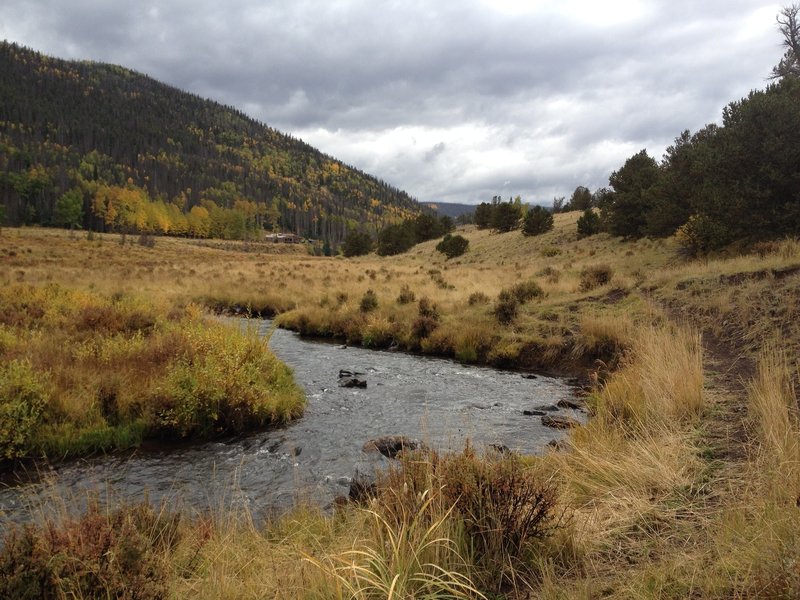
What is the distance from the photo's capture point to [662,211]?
30188 mm

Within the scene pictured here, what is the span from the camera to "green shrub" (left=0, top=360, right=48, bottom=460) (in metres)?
7.15

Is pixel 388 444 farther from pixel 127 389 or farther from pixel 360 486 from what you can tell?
pixel 127 389

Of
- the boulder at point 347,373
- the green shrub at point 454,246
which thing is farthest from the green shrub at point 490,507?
the green shrub at point 454,246

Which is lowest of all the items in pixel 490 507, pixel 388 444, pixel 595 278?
pixel 388 444

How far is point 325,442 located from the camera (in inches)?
340

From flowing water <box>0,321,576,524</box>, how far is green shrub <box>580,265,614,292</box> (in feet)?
31.4

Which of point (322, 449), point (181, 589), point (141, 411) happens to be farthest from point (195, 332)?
point (181, 589)

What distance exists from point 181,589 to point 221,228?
15176 cm

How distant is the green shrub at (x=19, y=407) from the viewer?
7148mm

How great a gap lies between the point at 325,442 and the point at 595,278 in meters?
17.7

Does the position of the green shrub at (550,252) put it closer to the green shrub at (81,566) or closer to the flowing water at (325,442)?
the flowing water at (325,442)

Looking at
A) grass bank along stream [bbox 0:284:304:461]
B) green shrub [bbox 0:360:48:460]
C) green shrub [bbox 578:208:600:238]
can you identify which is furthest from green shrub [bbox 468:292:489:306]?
green shrub [bbox 578:208:600:238]

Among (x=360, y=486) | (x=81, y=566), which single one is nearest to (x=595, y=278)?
(x=360, y=486)

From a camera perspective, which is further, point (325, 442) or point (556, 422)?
point (556, 422)
